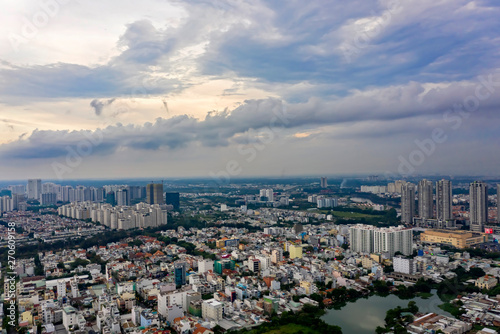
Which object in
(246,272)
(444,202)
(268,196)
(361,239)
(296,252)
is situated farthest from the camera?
(268,196)

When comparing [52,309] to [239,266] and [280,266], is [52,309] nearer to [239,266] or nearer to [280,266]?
[239,266]

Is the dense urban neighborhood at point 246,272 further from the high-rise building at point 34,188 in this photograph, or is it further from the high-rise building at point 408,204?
the high-rise building at point 34,188

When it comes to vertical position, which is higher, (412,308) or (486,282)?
(486,282)

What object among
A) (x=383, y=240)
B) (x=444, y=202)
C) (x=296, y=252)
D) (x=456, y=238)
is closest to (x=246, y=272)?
(x=296, y=252)

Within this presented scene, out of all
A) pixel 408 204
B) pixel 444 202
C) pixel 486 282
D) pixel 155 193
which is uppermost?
pixel 444 202

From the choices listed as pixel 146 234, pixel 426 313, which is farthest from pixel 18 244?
pixel 426 313

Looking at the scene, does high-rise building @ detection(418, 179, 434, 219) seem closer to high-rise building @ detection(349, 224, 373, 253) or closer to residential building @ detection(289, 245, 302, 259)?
high-rise building @ detection(349, 224, 373, 253)

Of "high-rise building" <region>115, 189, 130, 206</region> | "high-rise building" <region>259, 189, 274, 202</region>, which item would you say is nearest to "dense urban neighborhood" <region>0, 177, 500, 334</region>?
"high-rise building" <region>115, 189, 130, 206</region>

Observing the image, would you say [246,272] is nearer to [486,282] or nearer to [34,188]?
[486,282]
